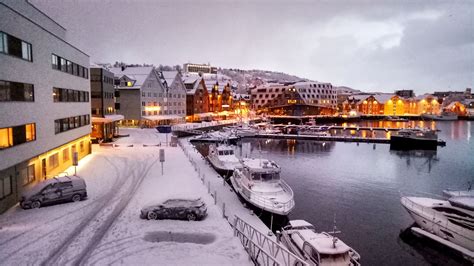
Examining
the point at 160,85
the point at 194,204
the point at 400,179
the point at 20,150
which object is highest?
the point at 160,85

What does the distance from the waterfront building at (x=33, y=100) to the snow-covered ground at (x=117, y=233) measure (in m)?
4.02

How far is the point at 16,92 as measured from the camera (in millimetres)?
24344

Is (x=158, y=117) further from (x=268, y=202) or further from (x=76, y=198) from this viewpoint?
(x=268, y=202)

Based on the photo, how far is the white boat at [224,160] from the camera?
45.5 meters

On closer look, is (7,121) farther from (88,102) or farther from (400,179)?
(400,179)

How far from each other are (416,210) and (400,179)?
70.4ft

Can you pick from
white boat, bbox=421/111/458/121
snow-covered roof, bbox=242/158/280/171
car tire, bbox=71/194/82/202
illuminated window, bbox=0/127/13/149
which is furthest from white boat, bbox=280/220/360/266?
white boat, bbox=421/111/458/121

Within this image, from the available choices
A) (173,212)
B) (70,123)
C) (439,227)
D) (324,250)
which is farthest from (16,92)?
(439,227)

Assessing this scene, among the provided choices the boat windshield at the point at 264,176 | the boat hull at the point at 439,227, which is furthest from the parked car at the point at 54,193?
the boat hull at the point at 439,227

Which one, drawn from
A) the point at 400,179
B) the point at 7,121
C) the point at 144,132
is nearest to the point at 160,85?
the point at 144,132

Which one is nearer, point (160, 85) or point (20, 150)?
point (20, 150)

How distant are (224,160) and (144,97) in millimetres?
45800

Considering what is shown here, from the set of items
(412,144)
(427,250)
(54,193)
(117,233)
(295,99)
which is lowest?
(427,250)

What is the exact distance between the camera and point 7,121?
22.6 m
